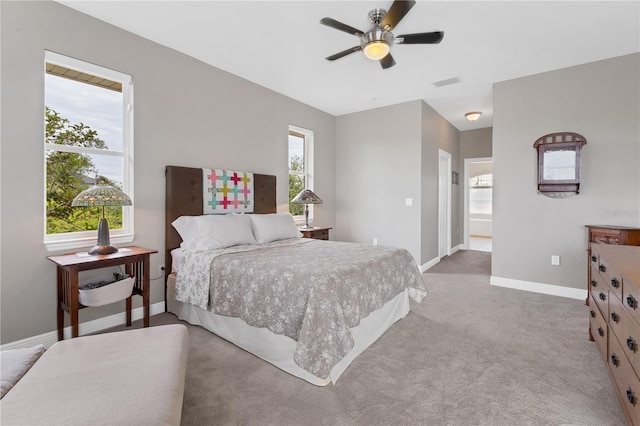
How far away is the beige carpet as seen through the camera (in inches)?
64.6

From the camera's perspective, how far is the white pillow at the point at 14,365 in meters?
1.15

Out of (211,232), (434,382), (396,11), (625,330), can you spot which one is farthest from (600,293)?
(211,232)

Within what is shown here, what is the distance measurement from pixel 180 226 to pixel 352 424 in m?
2.41

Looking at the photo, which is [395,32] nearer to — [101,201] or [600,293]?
[600,293]

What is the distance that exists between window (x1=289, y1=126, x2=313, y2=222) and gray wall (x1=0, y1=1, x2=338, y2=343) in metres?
0.33

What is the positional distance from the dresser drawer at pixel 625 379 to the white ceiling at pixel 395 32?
264 centimetres

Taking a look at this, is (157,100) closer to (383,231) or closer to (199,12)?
(199,12)

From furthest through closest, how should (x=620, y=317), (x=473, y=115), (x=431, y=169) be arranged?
(x=473, y=115), (x=431, y=169), (x=620, y=317)

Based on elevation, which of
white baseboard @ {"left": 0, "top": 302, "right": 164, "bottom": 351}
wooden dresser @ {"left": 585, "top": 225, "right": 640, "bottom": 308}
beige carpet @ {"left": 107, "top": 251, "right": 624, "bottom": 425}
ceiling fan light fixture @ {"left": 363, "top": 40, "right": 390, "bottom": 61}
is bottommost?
beige carpet @ {"left": 107, "top": 251, "right": 624, "bottom": 425}

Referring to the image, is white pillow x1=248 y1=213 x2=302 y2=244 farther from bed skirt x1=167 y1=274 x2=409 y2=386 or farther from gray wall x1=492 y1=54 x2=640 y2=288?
gray wall x1=492 y1=54 x2=640 y2=288

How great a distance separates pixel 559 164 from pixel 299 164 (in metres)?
3.66

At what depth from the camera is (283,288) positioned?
6.71 feet

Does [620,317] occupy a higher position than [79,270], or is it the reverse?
[79,270]

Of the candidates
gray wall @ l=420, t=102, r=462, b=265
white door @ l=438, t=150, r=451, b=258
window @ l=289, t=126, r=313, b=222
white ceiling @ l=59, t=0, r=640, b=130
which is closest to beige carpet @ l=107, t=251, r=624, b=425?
gray wall @ l=420, t=102, r=462, b=265
